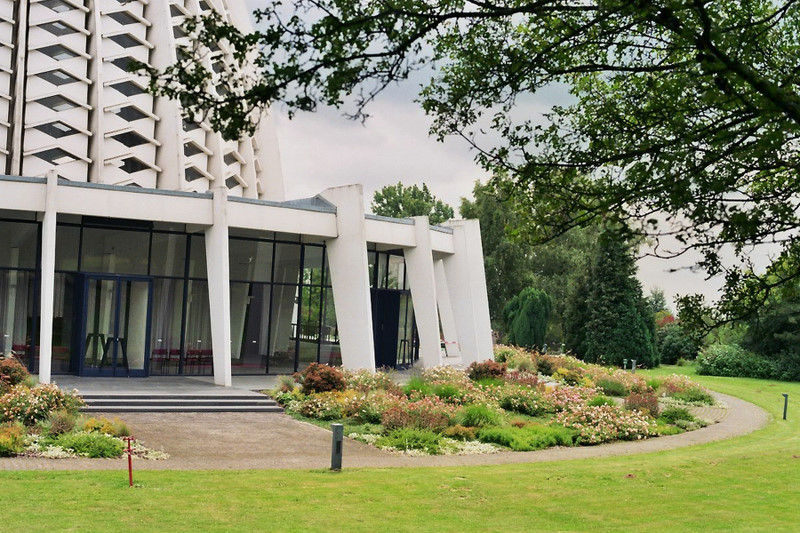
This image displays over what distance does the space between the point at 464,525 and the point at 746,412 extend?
19.3m

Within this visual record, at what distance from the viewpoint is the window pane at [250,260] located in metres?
26.2

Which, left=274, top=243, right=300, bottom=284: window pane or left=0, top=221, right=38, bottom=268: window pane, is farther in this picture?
left=274, top=243, right=300, bottom=284: window pane

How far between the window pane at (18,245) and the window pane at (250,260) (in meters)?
5.48

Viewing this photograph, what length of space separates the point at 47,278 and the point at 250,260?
22.0 feet

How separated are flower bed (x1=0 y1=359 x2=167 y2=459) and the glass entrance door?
5.60 meters

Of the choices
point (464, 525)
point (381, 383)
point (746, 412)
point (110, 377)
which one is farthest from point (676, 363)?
point (464, 525)

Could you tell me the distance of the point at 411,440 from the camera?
1648 cm

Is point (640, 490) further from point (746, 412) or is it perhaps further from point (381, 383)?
point (746, 412)

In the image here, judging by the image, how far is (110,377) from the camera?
23500mm

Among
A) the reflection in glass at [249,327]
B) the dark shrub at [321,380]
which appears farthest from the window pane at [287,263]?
the dark shrub at [321,380]

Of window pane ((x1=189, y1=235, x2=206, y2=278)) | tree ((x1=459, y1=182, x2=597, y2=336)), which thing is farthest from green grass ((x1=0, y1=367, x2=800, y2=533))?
tree ((x1=459, y1=182, x2=597, y2=336))

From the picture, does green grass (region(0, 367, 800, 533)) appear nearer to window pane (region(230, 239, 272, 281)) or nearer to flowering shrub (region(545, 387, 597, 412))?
flowering shrub (region(545, 387, 597, 412))

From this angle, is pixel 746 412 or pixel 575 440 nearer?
pixel 575 440

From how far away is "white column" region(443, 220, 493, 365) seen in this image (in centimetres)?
3194
